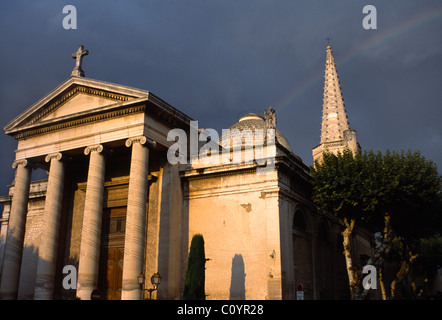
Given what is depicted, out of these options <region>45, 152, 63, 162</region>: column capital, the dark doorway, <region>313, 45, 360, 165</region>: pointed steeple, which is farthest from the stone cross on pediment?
<region>313, 45, 360, 165</region>: pointed steeple

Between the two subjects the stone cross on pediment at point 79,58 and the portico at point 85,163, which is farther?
the stone cross on pediment at point 79,58

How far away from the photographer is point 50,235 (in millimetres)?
24016

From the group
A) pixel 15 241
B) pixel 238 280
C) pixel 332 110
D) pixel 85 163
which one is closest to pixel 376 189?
pixel 238 280

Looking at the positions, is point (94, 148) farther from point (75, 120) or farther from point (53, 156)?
point (53, 156)

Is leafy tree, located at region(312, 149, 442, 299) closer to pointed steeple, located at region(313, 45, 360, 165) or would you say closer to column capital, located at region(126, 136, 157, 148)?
column capital, located at region(126, 136, 157, 148)

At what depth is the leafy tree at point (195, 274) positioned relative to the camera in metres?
20.2

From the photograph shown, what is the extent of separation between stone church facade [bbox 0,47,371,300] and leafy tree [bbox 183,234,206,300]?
2.41 meters

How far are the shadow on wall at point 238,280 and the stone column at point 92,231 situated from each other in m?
7.12

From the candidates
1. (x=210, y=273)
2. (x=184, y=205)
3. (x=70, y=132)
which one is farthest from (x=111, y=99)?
(x=210, y=273)

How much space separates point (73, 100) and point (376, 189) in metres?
18.3

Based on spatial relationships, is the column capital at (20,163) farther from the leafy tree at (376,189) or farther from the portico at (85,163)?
the leafy tree at (376,189)

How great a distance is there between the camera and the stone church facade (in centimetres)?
→ 2239

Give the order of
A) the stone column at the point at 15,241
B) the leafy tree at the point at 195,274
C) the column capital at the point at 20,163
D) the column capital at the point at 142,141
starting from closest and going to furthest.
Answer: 1. the leafy tree at the point at 195,274
2. the column capital at the point at 142,141
3. the stone column at the point at 15,241
4. the column capital at the point at 20,163

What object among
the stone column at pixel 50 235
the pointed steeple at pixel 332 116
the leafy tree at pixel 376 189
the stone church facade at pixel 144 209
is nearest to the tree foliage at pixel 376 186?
the leafy tree at pixel 376 189
